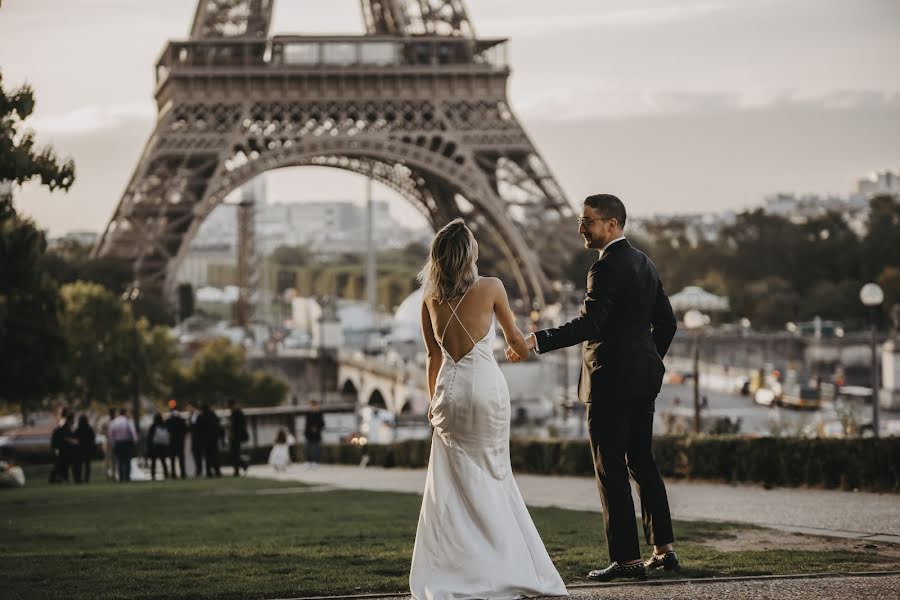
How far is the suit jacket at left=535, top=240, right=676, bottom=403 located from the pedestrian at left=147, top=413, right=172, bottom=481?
663 inches

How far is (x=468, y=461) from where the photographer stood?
721 cm

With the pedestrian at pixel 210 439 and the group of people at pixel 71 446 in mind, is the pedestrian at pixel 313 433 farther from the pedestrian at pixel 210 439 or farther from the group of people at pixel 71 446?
the group of people at pixel 71 446

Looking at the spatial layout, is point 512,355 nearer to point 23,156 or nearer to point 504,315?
point 504,315

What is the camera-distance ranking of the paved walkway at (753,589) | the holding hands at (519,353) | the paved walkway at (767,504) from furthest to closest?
the paved walkway at (767,504), the holding hands at (519,353), the paved walkway at (753,589)

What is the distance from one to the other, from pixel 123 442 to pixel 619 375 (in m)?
16.0

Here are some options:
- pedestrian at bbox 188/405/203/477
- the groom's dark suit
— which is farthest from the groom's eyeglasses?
pedestrian at bbox 188/405/203/477

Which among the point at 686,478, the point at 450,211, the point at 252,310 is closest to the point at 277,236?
the point at 252,310

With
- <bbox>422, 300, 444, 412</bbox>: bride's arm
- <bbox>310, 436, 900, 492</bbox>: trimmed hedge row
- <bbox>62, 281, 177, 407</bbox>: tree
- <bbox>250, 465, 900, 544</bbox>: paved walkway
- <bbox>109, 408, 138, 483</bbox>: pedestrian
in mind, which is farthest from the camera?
<bbox>62, 281, 177, 407</bbox>: tree

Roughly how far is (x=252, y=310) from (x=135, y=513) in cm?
9068

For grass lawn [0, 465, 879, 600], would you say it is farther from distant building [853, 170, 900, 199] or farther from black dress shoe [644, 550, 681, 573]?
distant building [853, 170, 900, 199]

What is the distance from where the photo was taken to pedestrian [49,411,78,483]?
23.5 meters

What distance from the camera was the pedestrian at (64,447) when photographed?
23.5m

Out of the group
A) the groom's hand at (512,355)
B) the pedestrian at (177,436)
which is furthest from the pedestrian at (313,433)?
the groom's hand at (512,355)

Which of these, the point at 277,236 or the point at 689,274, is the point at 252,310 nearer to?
the point at 689,274
